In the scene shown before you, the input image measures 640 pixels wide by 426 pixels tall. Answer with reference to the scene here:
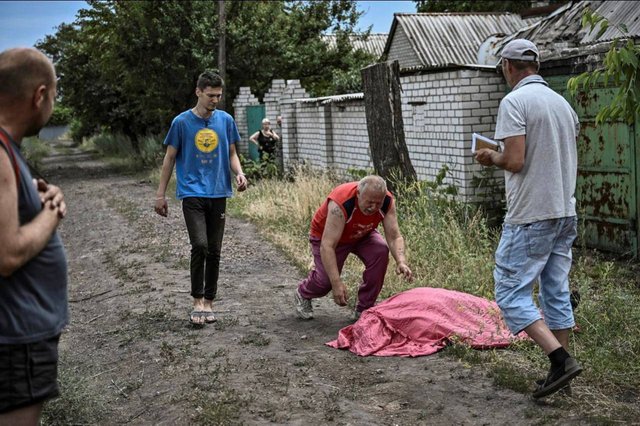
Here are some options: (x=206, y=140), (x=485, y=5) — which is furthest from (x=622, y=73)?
(x=485, y=5)

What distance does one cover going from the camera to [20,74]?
2750 mm

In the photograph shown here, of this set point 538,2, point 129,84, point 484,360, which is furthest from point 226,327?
point 538,2

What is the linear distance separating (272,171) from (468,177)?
26.8ft

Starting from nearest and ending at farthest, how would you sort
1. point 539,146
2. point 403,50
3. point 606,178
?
point 539,146 → point 606,178 → point 403,50

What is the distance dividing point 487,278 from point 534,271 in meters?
2.78

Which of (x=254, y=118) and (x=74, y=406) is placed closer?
(x=74, y=406)

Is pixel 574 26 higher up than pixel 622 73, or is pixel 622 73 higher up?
pixel 574 26

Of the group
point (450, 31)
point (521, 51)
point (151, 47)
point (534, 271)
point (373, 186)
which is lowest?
point (534, 271)

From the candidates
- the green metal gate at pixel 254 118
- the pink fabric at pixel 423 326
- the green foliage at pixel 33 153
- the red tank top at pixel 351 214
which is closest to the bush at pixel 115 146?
the green foliage at pixel 33 153

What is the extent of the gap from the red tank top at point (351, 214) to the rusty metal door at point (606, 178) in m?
3.07

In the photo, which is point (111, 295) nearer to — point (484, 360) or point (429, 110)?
point (484, 360)

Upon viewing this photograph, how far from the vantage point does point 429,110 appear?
11.6 meters

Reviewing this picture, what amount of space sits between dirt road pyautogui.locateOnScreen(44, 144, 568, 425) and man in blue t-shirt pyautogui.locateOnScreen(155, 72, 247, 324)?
0.44 metres

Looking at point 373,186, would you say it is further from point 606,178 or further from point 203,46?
point 203,46
